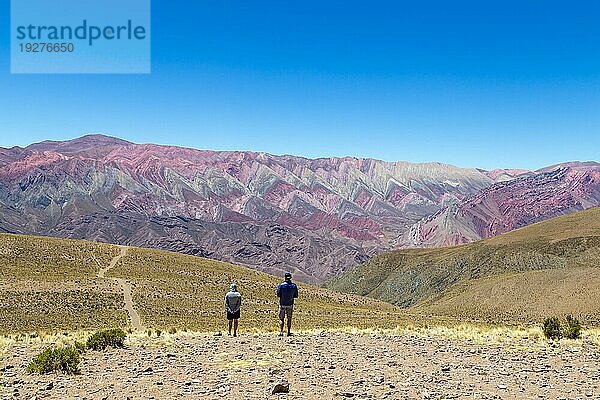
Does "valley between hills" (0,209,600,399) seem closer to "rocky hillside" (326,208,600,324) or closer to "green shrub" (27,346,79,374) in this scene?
"green shrub" (27,346,79,374)

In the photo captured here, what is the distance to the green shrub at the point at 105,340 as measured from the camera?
61.2ft

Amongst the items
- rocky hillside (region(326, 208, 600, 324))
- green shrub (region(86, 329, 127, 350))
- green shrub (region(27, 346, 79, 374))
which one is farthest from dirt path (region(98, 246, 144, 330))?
rocky hillside (region(326, 208, 600, 324))

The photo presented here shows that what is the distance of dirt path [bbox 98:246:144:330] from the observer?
3722cm

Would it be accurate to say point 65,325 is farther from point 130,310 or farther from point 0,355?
point 0,355

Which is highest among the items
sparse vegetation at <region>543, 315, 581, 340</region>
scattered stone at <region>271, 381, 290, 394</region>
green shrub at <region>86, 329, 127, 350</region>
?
scattered stone at <region>271, 381, 290, 394</region>

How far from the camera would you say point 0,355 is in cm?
1827

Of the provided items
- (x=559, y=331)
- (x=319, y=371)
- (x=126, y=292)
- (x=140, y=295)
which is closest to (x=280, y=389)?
(x=319, y=371)

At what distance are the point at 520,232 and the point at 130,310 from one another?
123 meters

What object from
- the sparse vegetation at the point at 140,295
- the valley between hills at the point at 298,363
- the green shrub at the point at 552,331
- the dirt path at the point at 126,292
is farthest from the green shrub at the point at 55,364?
the dirt path at the point at 126,292

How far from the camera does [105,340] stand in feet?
62.5

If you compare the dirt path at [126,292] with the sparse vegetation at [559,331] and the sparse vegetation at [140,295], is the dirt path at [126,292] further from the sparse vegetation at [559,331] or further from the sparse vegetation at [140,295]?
the sparse vegetation at [559,331]

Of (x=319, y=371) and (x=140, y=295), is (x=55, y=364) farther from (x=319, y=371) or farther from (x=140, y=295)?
(x=140, y=295)

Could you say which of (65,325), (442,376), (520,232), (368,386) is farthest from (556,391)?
(520,232)

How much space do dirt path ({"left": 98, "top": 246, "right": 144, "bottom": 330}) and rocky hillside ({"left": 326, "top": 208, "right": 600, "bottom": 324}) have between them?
38923 millimetres
